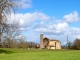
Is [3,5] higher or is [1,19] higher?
[3,5]

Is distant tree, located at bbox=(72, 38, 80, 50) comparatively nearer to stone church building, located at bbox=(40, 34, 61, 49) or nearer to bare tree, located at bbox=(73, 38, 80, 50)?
bare tree, located at bbox=(73, 38, 80, 50)

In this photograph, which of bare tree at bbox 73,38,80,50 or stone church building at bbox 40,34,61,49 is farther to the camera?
stone church building at bbox 40,34,61,49

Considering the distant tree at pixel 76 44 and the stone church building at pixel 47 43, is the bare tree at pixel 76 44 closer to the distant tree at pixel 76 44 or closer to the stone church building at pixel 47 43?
the distant tree at pixel 76 44

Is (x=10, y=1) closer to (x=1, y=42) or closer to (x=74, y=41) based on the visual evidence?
(x=1, y=42)

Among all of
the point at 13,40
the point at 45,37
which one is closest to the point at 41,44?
the point at 45,37

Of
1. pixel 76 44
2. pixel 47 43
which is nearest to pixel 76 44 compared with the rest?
pixel 76 44

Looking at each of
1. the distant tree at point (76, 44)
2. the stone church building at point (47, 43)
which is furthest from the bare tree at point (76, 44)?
the stone church building at point (47, 43)

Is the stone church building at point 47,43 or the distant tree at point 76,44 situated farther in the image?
the stone church building at point 47,43

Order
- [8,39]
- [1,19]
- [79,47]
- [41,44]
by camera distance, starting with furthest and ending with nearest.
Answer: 1. [41,44]
2. [79,47]
3. [8,39]
4. [1,19]

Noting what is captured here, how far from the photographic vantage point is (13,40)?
41375 mm

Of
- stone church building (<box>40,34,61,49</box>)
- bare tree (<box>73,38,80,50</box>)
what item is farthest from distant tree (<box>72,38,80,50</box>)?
stone church building (<box>40,34,61,49</box>)

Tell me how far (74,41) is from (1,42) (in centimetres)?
6245

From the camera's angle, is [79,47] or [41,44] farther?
[41,44]

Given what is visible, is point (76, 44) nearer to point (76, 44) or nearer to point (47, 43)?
point (76, 44)
